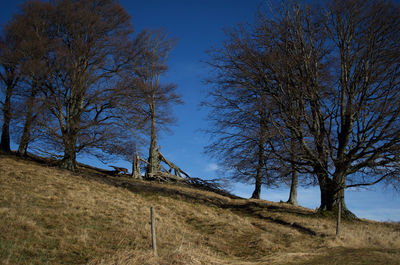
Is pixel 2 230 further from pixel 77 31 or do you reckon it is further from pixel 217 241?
pixel 77 31

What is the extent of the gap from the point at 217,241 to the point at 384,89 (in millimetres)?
12150

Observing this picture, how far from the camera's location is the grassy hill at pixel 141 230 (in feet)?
28.1

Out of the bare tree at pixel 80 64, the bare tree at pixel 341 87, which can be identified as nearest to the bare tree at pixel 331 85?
the bare tree at pixel 341 87

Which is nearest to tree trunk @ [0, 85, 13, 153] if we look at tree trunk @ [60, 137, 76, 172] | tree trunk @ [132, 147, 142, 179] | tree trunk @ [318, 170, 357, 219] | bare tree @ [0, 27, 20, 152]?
bare tree @ [0, 27, 20, 152]

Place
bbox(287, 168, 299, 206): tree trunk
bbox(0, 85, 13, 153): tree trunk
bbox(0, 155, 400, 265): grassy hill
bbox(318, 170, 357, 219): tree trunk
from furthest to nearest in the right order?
bbox(287, 168, 299, 206): tree trunk → bbox(0, 85, 13, 153): tree trunk → bbox(318, 170, 357, 219): tree trunk → bbox(0, 155, 400, 265): grassy hill

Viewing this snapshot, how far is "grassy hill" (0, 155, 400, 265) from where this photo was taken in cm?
858

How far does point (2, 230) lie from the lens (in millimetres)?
9125

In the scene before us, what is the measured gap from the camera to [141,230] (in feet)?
36.7

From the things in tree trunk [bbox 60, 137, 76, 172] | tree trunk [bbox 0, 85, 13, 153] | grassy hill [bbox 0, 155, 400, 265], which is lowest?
grassy hill [bbox 0, 155, 400, 265]

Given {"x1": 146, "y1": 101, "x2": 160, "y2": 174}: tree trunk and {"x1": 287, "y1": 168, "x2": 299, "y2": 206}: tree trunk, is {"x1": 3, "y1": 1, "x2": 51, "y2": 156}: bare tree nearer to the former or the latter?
{"x1": 146, "y1": 101, "x2": 160, "y2": 174}: tree trunk

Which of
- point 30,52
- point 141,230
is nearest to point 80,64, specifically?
point 30,52

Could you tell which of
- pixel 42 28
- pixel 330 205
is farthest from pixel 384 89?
pixel 42 28

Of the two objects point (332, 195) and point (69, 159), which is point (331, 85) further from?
point (69, 159)

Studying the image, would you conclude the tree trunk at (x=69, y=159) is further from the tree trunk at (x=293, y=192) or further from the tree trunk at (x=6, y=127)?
the tree trunk at (x=293, y=192)
